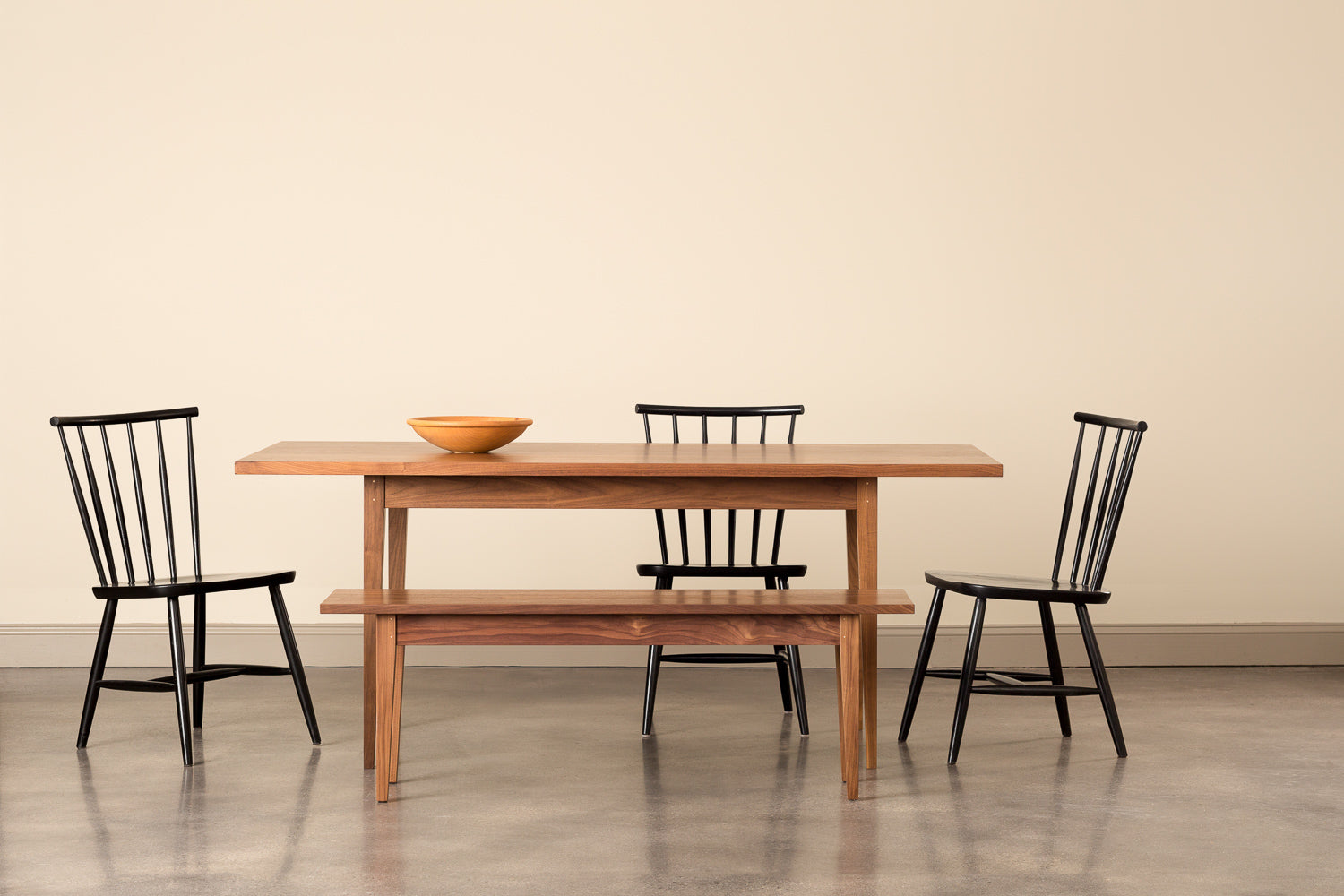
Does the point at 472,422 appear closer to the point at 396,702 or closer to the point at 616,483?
the point at 616,483

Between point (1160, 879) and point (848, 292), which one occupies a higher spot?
point (848, 292)

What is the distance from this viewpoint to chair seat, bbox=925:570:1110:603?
306cm

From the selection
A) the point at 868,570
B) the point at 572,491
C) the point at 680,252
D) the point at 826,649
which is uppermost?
the point at 680,252

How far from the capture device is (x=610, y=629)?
9.01ft

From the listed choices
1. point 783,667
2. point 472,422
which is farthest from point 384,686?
point 783,667

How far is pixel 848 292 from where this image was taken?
4371 mm

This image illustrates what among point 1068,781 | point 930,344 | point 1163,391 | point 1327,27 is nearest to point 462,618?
point 1068,781

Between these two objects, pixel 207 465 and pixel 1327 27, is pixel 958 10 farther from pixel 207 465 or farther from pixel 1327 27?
pixel 207 465

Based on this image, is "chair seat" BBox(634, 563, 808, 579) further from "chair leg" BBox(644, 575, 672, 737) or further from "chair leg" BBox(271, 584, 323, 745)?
"chair leg" BBox(271, 584, 323, 745)

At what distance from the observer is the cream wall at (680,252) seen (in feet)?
14.0

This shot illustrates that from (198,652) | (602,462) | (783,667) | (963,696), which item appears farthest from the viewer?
(783,667)

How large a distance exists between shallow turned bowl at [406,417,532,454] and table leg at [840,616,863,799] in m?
0.93

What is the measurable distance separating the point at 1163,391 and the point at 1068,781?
193 centimetres

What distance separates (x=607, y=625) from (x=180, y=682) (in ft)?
3.65
